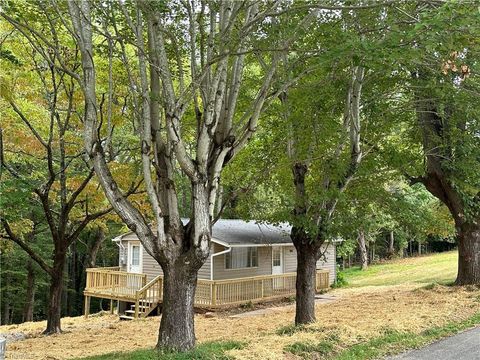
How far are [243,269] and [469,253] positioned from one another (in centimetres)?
881

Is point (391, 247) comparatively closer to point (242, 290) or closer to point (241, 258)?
point (241, 258)

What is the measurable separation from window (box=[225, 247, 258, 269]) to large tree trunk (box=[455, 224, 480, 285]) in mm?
8248

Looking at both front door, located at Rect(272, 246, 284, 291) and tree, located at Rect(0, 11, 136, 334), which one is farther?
front door, located at Rect(272, 246, 284, 291)

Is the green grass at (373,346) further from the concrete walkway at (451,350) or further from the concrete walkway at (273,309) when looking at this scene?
the concrete walkway at (273,309)

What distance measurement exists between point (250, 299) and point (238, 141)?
37.2 feet

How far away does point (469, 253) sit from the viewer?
614 inches

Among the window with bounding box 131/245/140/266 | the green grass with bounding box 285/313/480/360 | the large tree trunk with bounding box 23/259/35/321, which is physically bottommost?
the large tree trunk with bounding box 23/259/35/321

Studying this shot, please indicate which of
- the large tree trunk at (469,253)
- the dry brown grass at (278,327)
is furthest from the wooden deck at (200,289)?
the large tree trunk at (469,253)

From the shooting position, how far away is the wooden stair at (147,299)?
16703mm

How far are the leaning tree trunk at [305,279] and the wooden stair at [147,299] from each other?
329 inches

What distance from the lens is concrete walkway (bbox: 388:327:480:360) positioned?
671 cm

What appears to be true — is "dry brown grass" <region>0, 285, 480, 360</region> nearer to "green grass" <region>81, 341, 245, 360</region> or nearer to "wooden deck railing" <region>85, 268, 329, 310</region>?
"green grass" <region>81, 341, 245, 360</region>

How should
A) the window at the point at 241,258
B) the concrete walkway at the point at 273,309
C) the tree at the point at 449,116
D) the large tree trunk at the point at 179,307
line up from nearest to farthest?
the tree at the point at 449,116 → the large tree trunk at the point at 179,307 → the concrete walkway at the point at 273,309 → the window at the point at 241,258

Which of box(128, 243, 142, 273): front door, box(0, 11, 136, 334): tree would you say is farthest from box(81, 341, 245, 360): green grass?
box(128, 243, 142, 273): front door
